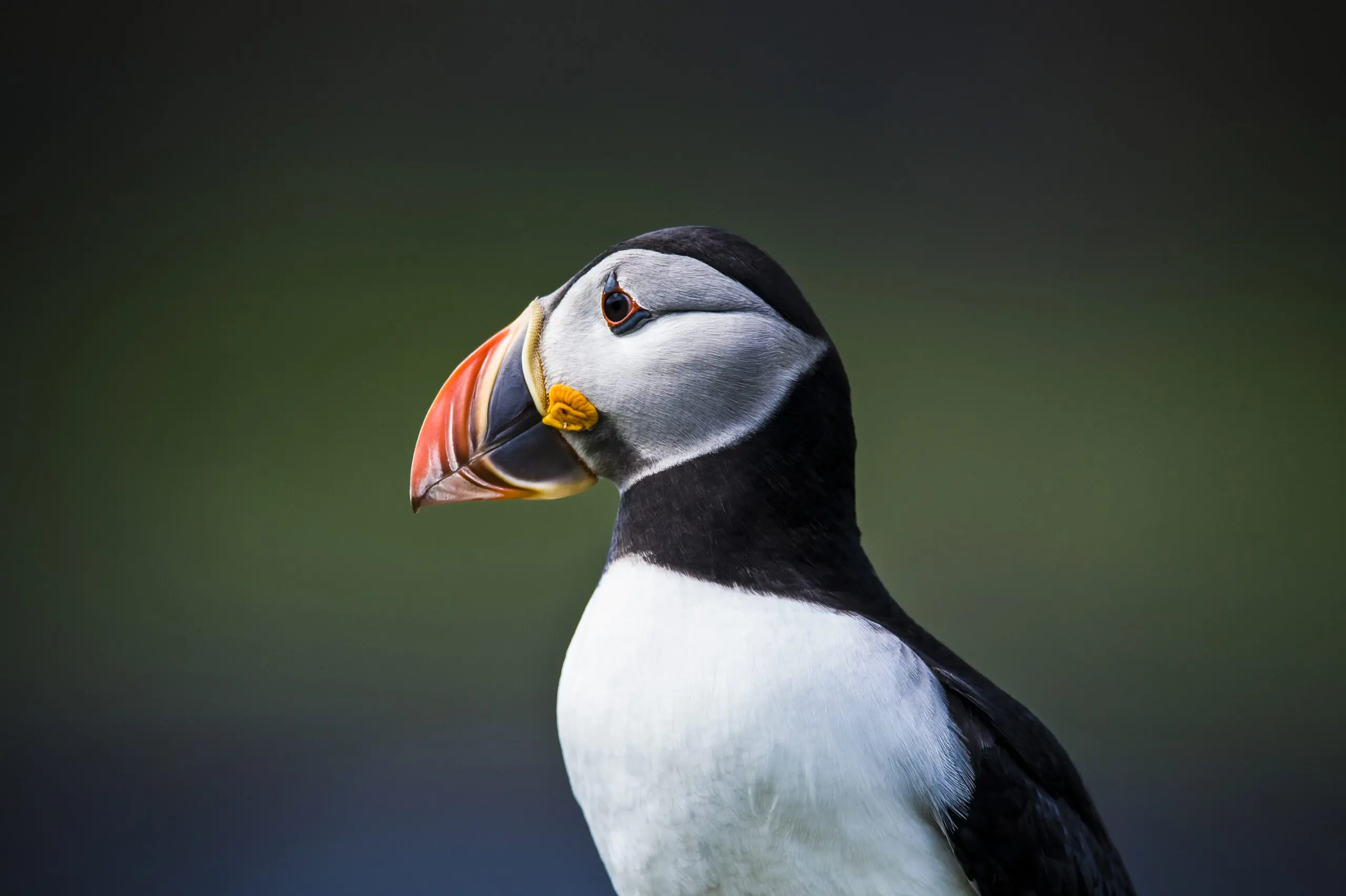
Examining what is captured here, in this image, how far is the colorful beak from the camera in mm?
1115

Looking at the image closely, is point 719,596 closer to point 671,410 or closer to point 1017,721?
point 671,410

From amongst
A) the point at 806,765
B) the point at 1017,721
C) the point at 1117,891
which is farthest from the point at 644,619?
the point at 1117,891

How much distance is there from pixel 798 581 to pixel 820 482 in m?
0.09

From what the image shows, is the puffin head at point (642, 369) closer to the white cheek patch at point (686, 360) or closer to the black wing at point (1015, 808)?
the white cheek patch at point (686, 360)

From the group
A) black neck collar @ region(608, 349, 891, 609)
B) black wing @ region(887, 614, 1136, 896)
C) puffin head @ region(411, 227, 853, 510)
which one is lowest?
black wing @ region(887, 614, 1136, 896)

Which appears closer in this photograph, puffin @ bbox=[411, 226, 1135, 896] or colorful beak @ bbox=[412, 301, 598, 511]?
puffin @ bbox=[411, 226, 1135, 896]

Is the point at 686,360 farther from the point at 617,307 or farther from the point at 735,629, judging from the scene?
the point at 735,629

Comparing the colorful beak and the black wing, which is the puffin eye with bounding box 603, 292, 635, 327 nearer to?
the colorful beak

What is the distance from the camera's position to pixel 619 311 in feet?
3.53

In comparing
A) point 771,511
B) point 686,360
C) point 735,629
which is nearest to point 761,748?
point 735,629

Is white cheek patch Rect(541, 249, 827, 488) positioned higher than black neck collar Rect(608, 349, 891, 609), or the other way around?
white cheek patch Rect(541, 249, 827, 488)

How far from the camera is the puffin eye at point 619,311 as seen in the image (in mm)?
1065

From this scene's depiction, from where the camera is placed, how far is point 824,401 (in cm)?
107

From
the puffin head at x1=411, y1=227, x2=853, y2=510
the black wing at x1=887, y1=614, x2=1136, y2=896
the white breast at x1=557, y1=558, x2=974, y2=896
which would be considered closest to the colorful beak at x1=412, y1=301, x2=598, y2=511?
the puffin head at x1=411, y1=227, x2=853, y2=510
